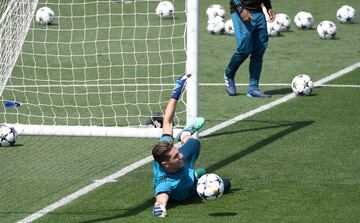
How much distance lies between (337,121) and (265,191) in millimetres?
3772

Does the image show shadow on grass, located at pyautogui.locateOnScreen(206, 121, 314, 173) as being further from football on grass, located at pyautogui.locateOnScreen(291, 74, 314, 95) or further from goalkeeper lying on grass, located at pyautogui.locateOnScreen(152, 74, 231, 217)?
football on grass, located at pyautogui.locateOnScreen(291, 74, 314, 95)

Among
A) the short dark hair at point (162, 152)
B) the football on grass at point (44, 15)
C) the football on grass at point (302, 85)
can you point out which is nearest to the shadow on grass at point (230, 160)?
→ the short dark hair at point (162, 152)

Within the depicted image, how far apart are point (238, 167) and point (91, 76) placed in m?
7.00

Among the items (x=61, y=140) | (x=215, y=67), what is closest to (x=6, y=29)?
(x=61, y=140)

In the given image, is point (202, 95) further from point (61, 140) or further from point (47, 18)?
point (47, 18)

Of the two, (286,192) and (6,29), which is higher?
(6,29)

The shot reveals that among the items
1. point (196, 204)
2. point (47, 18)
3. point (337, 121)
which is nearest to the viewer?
point (196, 204)

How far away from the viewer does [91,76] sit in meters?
18.7

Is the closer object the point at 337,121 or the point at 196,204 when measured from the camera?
the point at 196,204

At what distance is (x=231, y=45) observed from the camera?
2200 cm

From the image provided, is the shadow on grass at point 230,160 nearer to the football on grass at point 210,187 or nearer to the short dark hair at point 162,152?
the football on grass at point 210,187

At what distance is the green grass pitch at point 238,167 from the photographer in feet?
34.2

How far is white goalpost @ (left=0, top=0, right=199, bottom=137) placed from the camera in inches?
522

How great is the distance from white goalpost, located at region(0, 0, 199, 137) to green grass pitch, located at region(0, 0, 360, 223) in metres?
0.57
